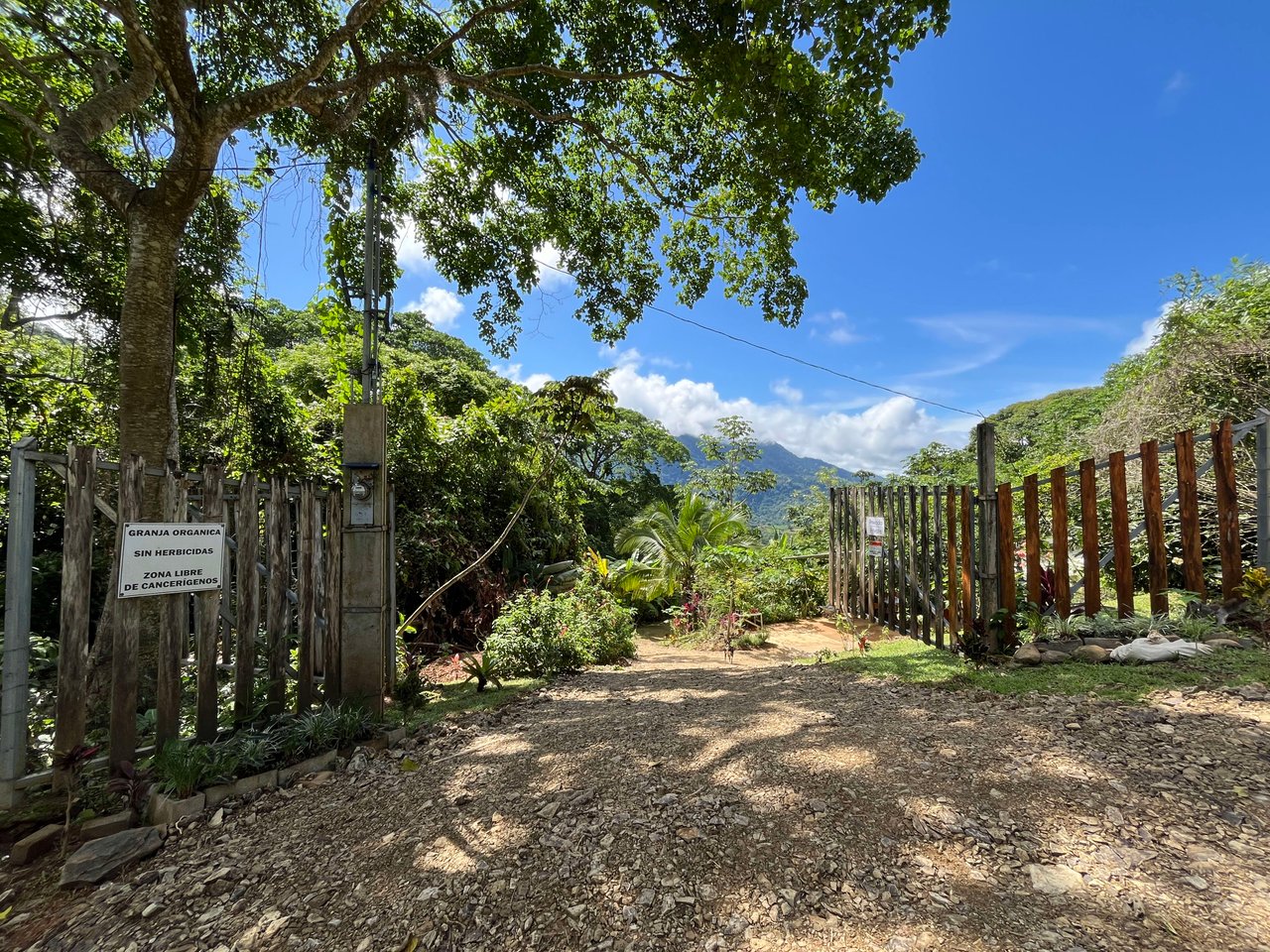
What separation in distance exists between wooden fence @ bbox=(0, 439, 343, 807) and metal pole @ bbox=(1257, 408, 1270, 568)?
7930mm

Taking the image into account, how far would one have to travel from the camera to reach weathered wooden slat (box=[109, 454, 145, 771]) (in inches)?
102

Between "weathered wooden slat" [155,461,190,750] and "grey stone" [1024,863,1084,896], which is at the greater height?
"weathered wooden slat" [155,461,190,750]

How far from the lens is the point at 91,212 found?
494 cm

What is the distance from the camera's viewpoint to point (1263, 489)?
4582 millimetres

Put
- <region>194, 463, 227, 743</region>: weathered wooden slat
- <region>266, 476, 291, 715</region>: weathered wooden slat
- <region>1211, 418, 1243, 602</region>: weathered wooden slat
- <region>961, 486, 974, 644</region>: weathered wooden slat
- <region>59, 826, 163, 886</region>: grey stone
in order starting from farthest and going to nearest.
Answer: <region>961, 486, 974, 644</region>: weathered wooden slat, <region>1211, 418, 1243, 602</region>: weathered wooden slat, <region>266, 476, 291, 715</region>: weathered wooden slat, <region>194, 463, 227, 743</region>: weathered wooden slat, <region>59, 826, 163, 886</region>: grey stone

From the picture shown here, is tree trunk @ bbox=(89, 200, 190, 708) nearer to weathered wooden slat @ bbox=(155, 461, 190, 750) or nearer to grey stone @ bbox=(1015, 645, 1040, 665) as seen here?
weathered wooden slat @ bbox=(155, 461, 190, 750)

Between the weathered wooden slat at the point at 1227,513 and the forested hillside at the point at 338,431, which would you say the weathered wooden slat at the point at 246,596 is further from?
the weathered wooden slat at the point at 1227,513

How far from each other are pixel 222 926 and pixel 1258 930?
10.9 feet

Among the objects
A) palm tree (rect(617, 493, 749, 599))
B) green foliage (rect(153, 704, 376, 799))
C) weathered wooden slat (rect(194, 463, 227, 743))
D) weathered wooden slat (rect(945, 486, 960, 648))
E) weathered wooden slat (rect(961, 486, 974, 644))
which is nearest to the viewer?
green foliage (rect(153, 704, 376, 799))

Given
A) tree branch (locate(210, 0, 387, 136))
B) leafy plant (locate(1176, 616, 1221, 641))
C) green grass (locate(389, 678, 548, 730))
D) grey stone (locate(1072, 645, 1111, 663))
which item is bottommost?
green grass (locate(389, 678, 548, 730))

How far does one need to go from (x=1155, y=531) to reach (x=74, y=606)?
7689 mm

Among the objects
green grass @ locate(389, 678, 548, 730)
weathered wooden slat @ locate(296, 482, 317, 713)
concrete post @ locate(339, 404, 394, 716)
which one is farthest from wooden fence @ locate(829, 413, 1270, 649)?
weathered wooden slat @ locate(296, 482, 317, 713)

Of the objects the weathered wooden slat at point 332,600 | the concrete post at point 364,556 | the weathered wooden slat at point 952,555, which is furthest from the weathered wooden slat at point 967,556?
the weathered wooden slat at point 332,600

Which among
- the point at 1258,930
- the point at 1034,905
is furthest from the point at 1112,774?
the point at 1034,905
